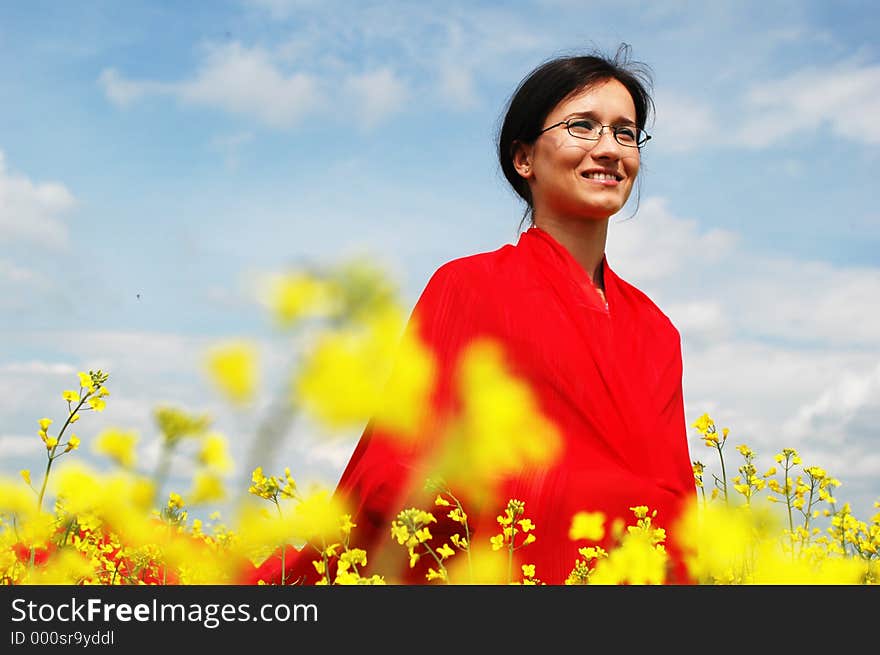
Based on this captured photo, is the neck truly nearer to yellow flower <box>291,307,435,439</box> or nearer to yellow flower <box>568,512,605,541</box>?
yellow flower <box>568,512,605,541</box>

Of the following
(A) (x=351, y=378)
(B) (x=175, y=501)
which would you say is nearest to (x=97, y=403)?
(B) (x=175, y=501)

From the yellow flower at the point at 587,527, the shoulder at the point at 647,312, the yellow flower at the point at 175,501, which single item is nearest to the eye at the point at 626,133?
the shoulder at the point at 647,312

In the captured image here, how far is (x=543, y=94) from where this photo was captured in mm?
2926

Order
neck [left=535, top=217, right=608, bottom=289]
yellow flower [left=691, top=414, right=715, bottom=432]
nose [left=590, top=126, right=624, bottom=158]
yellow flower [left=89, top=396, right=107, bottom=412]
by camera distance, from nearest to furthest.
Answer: yellow flower [left=89, top=396, right=107, bottom=412] < yellow flower [left=691, top=414, right=715, bottom=432] < nose [left=590, top=126, right=624, bottom=158] < neck [left=535, top=217, right=608, bottom=289]

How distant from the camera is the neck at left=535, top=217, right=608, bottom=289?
2.84 meters

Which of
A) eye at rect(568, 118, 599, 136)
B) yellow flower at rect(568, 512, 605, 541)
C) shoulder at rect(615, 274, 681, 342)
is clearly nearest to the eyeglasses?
eye at rect(568, 118, 599, 136)

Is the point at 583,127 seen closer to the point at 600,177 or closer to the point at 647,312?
the point at 600,177

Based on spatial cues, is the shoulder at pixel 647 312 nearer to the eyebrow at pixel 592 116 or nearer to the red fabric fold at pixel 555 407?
the red fabric fold at pixel 555 407

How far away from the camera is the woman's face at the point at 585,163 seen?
2742mm

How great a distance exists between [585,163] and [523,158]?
29cm

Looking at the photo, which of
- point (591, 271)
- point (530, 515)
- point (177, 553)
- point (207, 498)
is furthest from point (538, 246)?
point (207, 498)
